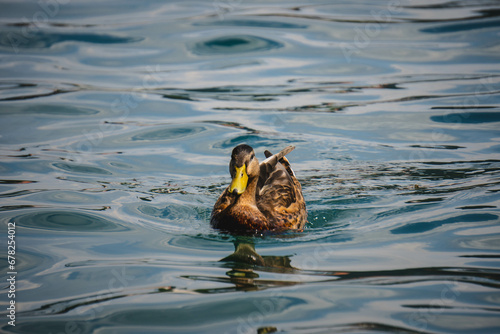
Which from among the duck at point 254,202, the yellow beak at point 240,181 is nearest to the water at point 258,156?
the duck at point 254,202

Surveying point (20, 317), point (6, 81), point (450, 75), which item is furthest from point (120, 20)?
point (20, 317)

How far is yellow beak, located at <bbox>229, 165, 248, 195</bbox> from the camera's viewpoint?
696 cm

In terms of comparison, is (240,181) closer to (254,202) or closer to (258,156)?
(254,202)

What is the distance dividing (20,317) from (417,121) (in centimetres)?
829

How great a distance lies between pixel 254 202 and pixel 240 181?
521 mm

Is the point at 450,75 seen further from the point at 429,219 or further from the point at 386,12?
the point at 429,219

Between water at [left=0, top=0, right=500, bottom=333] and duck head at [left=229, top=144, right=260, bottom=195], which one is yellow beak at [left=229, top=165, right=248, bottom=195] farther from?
water at [left=0, top=0, right=500, bottom=333]

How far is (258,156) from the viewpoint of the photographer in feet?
34.7

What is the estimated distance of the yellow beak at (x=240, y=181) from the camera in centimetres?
696

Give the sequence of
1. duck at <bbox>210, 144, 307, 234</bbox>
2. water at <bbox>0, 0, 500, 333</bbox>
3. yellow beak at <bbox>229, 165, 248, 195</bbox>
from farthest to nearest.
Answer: duck at <bbox>210, 144, 307, 234</bbox> → yellow beak at <bbox>229, 165, 248, 195</bbox> → water at <bbox>0, 0, 500, 333</bbox>

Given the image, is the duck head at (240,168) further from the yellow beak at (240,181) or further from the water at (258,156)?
the water at (258,156)

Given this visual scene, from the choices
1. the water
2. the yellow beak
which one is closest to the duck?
the yellow beak

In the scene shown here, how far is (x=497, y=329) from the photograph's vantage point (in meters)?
4.66

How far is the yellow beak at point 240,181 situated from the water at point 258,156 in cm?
54
